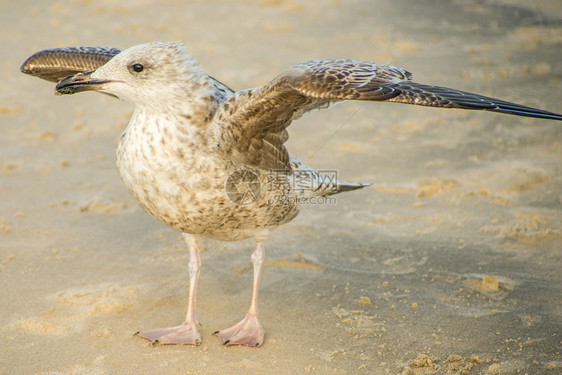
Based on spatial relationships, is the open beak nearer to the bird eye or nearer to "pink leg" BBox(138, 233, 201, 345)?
the bird eye

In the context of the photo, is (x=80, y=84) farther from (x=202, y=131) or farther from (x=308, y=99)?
(x=308, y=99)

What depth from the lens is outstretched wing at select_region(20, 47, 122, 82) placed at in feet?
15.0

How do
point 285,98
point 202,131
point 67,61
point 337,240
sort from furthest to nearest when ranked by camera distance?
point 337,240 → point 67,61 → point 202,131 → point 285,98

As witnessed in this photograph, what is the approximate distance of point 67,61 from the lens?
462cm

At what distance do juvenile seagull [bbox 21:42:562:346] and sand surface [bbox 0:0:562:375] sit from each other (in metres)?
0.40

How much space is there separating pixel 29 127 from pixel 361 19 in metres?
5.25

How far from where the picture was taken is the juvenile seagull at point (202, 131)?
3637mm

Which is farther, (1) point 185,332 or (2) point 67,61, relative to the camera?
(2) point 67,61

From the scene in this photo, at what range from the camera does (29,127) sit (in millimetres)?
7094

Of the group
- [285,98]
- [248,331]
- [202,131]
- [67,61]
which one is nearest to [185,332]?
[248,331]

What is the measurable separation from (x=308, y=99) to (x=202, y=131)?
0.65m

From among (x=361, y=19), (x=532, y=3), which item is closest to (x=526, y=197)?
(x=361, y=19)

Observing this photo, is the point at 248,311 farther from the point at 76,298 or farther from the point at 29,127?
the point at 29,127

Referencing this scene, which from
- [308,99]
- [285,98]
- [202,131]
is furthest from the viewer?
[202,131]
